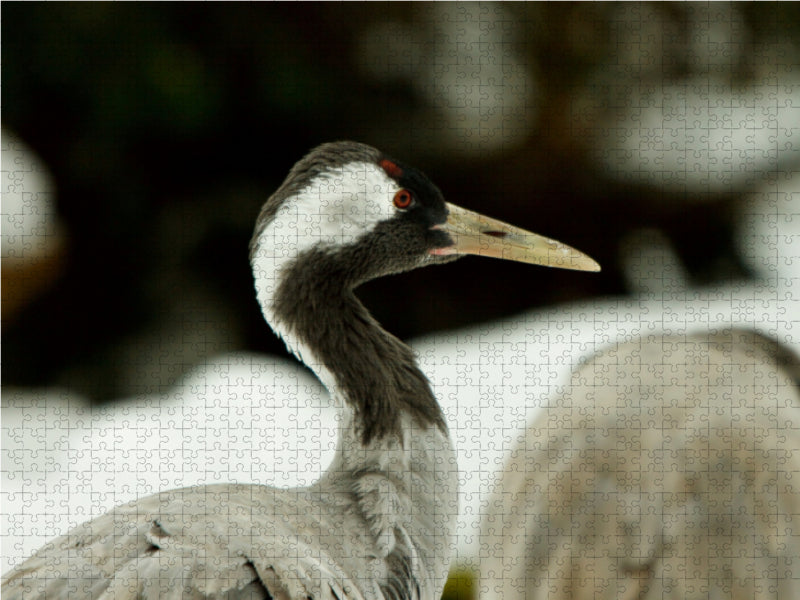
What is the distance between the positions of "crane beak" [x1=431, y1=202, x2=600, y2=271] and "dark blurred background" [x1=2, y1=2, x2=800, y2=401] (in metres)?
2.75

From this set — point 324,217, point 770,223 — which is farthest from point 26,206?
point 770,223

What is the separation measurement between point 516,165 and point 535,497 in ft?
11.2

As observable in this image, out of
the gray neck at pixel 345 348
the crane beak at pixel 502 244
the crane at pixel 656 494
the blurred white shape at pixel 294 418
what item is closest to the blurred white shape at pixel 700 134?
the blurred white shape at pixel 294 418

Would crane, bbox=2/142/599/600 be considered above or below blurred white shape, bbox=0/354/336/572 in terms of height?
above

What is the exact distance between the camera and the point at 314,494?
6.31 ft

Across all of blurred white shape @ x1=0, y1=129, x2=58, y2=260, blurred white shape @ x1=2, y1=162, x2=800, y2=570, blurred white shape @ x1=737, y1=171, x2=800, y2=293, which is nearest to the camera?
blurred white shape @ x1=2, y1=162, x2=800, y2=570

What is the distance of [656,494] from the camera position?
6.39 ft

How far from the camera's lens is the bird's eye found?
6.63ft

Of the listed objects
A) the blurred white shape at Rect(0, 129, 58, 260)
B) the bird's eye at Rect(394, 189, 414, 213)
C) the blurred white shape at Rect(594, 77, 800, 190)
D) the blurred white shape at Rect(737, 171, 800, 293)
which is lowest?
the blurred white shape at Rect(0, 129, 58, 260)

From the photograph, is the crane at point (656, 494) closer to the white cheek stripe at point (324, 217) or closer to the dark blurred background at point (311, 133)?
the white cheek stripe at point (324, 217)
